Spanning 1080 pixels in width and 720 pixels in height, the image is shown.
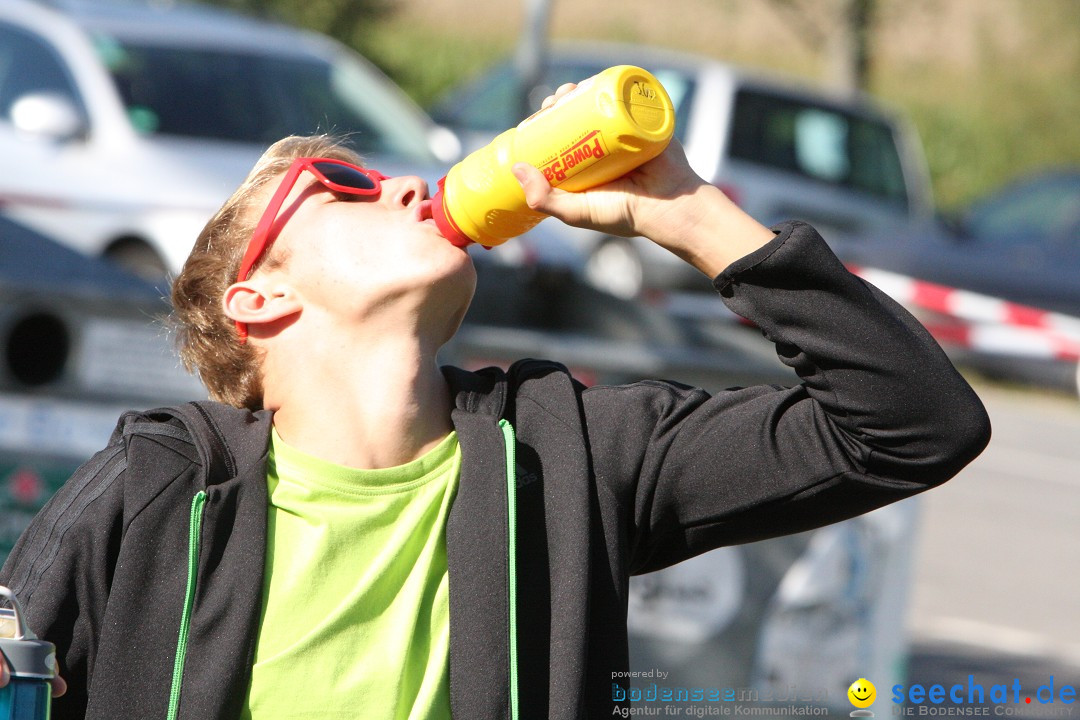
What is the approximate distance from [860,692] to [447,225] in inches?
91.8

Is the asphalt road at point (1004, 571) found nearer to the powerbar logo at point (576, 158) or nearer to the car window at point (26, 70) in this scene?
the powerbar logo at point (576, 158)

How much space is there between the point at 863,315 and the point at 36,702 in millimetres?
1145

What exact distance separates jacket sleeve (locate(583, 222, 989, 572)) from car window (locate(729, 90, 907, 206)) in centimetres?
920

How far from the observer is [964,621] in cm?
586

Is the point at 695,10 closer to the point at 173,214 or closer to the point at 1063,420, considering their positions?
the point at 1063,420

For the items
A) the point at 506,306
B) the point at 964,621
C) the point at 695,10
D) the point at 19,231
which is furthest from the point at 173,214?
the point at 695,10

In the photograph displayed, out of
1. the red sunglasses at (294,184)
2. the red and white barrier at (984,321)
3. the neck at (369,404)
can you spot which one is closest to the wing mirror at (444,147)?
the red and white barrier at (984,321)

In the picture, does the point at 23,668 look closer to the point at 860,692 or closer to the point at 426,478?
the point at 426,478

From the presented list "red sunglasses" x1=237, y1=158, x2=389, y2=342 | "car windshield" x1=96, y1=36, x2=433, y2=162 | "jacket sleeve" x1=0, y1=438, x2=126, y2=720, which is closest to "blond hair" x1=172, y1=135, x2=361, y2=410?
"red sunglasses" x1=237, y1=158, x2=389, y2=342

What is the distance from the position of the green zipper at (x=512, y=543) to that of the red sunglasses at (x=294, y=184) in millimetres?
446

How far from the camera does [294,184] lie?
7.17 feet

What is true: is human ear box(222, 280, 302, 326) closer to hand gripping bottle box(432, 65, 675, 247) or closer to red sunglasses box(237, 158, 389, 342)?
red sunglasses box(237, 158, 389, 342)

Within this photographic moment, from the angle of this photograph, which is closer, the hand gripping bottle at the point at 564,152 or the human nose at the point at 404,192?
the hand gripping bottle at the point at 564,152

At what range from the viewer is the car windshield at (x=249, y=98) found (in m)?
6.98
